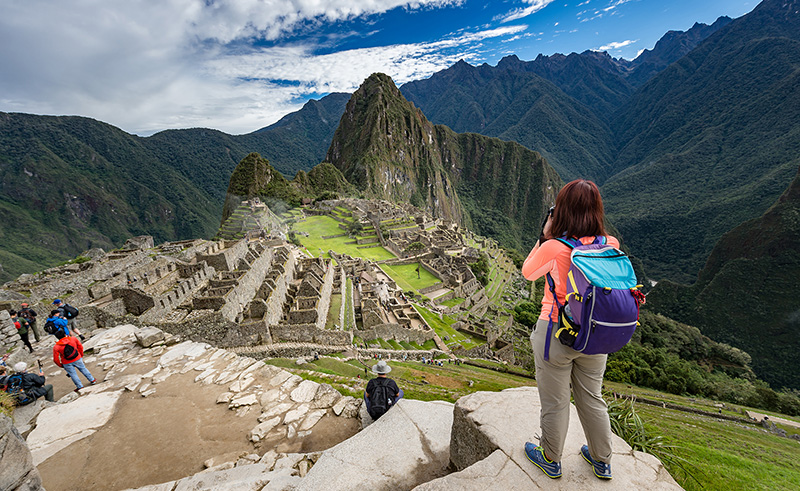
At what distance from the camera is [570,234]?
2.58m

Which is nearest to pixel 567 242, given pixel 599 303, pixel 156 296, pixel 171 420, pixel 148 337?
pixel 599 303

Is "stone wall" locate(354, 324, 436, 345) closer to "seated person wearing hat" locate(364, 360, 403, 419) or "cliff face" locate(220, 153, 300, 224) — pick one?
"seated person wearing hat" locate(364, 360, 403, 419)

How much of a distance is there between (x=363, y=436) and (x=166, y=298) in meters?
10.6

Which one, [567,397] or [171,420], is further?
[171,420]

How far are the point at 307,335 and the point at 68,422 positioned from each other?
7.67 meters

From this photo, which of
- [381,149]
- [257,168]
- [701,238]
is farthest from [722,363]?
[381,149]

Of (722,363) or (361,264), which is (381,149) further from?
(722,363)

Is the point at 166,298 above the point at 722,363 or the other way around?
above

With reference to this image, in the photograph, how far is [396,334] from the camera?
62.2 feet

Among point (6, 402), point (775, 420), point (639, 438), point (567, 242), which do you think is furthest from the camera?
point (775, 420)

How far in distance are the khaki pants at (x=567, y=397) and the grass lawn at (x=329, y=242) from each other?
35.6 meters

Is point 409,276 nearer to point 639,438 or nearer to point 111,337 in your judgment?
point 111,337

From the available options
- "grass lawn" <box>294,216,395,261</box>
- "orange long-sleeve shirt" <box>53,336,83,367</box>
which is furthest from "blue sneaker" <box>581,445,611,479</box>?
"grass lawn" <box>294,216,395,261</box>

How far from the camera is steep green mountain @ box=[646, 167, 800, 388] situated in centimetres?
4325
